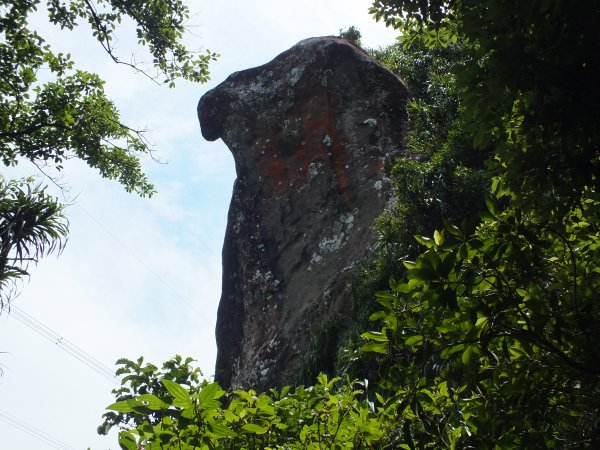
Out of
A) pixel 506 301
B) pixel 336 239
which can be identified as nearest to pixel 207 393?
pixel 506 301

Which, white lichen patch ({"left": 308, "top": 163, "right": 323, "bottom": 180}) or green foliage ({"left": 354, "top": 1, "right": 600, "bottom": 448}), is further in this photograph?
white lichen patch ({"left": 308, "top": 163, "right": 323, "bottom": 180})

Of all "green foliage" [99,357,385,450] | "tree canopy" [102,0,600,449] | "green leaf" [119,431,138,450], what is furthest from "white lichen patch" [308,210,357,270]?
"green leaf" [119,431,138,450]

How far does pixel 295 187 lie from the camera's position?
12633 mm

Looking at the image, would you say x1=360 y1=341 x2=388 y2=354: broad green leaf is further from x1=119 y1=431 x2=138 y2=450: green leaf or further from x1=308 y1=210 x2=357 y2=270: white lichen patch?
x1=308 y1=210 x2=357 y2=270: white lichen patch

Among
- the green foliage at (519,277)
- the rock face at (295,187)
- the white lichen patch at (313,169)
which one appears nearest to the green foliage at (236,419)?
the green foliage at (519,277)

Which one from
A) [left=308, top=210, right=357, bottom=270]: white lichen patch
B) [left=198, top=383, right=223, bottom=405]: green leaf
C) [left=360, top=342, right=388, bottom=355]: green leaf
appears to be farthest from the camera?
[left=308, top=210, right=357, bottom=270]: white lichen patch

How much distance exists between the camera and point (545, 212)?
2.96 metres

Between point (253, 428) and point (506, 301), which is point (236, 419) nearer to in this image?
point (253, 428)

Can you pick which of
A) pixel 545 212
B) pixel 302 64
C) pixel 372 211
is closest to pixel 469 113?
pixel 545 212

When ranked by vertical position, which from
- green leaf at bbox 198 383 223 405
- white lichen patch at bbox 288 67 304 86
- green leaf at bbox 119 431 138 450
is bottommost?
green leaf at bbox 119 431 138 450

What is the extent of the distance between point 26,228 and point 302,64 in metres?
7.15

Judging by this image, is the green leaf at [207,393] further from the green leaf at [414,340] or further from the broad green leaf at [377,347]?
the green leaf at [414,340]

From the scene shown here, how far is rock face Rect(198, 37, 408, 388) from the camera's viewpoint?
10.7 m

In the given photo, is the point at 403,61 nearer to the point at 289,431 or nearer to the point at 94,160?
the point at 94,160
